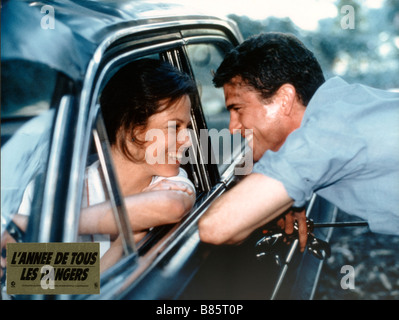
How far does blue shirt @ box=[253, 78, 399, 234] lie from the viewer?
161 cm

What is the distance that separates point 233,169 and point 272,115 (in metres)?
0.42

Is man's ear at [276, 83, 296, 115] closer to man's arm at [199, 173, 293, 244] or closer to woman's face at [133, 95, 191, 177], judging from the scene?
woman's face at [133, 95, 191, 177]

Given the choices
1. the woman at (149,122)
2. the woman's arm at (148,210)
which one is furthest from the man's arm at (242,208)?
the woman at (149,122)

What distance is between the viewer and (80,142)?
1165 mm

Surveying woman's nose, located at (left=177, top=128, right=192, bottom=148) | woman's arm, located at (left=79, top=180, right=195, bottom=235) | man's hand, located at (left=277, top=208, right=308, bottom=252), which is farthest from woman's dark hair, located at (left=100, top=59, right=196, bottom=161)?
man's hand, located at (left=277, top=208, right=308, bottom=252)

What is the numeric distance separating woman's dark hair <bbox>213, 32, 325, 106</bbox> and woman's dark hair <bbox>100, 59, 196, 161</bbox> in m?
0.47

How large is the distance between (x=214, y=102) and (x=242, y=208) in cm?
119

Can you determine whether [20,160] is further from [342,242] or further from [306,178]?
[342,242]

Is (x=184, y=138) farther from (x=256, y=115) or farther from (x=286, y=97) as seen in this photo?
(x=286, y=97)

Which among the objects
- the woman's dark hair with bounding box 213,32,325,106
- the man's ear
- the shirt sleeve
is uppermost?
the woman's dark hair with bounding box 213,32,325,106

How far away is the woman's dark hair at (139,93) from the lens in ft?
6.51

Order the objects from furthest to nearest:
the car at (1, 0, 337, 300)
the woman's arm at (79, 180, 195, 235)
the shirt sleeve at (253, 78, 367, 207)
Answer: the shirt sleeve at (253, 78, 367, 207) < the woman's arm at (79, 180, 195, 235) < the car at (1, 0, 337, 300)

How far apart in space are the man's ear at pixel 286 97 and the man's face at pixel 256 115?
0.03m

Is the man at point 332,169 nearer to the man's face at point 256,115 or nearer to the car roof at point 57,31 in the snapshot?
the man's face at point 256,115
